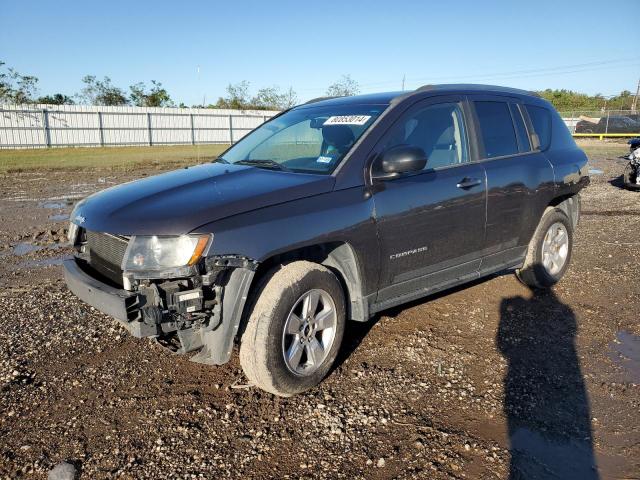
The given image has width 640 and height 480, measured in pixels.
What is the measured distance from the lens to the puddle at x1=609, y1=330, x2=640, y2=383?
3.82 meters

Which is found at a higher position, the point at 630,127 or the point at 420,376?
the point at 630,127

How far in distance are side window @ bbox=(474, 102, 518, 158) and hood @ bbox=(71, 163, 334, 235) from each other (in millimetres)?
1847

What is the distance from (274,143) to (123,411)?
7.90ft

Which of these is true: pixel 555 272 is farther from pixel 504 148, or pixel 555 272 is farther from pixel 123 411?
pixel 123 411

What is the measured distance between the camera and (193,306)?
2.94 m

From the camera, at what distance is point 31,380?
A: 3639mm

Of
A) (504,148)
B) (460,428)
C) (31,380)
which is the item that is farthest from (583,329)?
(31,380)

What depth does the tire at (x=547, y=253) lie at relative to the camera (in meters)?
5.23

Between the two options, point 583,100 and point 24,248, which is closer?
point 24,248

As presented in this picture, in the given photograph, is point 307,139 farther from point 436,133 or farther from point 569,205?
point 569,205

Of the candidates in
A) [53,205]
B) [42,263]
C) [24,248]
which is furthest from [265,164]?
[53,205]

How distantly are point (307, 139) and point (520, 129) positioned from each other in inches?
87.2

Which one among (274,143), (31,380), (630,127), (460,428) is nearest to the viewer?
(460,428)

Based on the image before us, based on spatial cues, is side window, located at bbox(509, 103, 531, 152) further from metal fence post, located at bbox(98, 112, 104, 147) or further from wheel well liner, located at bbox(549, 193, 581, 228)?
metal fence post, located at bbox(98, 112, 104, 147)
